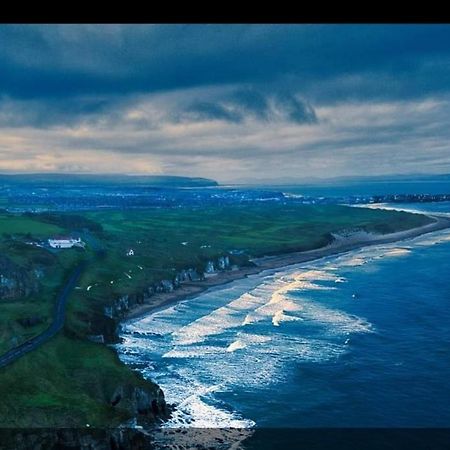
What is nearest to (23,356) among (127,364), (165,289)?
(127,364)

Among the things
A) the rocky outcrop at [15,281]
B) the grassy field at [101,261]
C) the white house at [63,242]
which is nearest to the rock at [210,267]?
the grassy field at [101,261]

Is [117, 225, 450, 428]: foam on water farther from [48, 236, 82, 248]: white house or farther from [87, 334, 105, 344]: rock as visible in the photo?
[48, 236, 82, 248]: white house

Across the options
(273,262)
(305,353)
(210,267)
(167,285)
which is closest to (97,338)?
(305,353)

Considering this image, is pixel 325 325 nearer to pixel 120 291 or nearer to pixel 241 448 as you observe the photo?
pixel 120 291

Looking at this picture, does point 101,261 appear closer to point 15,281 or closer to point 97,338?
point 15,281

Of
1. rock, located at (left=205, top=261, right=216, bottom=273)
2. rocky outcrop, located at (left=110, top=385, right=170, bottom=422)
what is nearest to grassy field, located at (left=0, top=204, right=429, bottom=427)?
rocky outcrop, located at (left=110, top=385, right=170, bottom=422)
